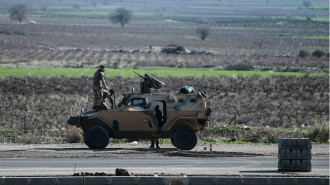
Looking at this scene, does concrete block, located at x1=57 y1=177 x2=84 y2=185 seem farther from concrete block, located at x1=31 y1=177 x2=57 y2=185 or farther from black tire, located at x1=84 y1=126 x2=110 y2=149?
black tire, located at x1=84 y1=126 x2=110 y2=149

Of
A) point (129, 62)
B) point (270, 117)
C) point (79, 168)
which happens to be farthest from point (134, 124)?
point (129, 62)

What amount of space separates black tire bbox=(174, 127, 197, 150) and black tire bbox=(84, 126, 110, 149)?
2.36 meters

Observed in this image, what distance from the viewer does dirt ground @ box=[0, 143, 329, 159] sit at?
25578 mm

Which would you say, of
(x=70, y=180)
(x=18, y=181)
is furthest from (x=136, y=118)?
(x=18, y=181)

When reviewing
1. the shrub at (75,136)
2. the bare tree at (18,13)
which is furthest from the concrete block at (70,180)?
the bare tree at (18,13)

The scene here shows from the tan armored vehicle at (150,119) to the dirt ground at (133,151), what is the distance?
502mm

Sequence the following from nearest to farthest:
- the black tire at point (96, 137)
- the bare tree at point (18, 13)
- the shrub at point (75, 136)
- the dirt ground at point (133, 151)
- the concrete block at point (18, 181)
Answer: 1. the concrete block at point (18, 181)
2. the dirt ground at point (133, 151)
3. the black tire at point (96, 137)
4. the shrub at point (75, 136)
5. the bare tree at point (18, 13)

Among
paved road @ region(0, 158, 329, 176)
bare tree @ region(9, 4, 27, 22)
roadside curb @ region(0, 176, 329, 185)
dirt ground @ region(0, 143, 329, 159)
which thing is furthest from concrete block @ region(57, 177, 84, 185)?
bare tree @ region(9, 4, 27, 22)

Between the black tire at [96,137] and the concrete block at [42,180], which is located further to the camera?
the black tire at [96,137]

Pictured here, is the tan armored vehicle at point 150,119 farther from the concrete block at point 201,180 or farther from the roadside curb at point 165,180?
the concrete block at point 201,180

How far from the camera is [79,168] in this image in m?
22.4

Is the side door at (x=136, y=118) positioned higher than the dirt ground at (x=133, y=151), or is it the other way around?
the side door at (x=136, y=118)

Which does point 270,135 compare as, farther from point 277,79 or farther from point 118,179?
A: point 277,79

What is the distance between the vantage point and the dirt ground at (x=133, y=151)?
2558 centimetres
